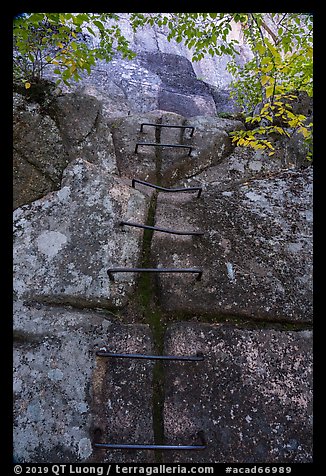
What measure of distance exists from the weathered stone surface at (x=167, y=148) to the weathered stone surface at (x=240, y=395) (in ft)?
6.24

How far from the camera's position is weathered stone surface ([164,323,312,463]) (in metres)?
1.61

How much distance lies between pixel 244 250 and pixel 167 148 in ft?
5.95

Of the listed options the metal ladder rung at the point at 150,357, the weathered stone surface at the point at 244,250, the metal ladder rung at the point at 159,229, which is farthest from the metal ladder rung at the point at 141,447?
the metal ladder rung at the point at 159,229

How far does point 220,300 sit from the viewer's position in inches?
77.8

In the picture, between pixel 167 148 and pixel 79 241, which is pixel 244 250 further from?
pixel 167 148

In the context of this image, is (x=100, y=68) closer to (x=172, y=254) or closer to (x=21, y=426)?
(x=172, y=254)

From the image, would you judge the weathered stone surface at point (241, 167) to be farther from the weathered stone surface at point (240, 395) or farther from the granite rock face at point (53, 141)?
the weathered stone surface at point (240, 395)

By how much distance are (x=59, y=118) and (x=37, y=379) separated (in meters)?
2.48

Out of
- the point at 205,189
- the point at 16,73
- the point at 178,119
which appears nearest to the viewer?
→ the point at 205,189

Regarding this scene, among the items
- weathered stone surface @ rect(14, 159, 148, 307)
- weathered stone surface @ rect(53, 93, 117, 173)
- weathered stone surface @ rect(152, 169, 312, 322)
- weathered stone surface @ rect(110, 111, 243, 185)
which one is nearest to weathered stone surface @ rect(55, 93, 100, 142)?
weathered stone surface @ rect(53, 93, 117, 173)

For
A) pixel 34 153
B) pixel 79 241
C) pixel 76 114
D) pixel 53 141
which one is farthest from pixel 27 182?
pixel 76 114

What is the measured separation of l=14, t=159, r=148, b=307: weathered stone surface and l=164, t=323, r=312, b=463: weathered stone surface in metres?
0.60

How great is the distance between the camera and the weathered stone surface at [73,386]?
5.21ft

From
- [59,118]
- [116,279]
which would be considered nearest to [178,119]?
[59,118]
